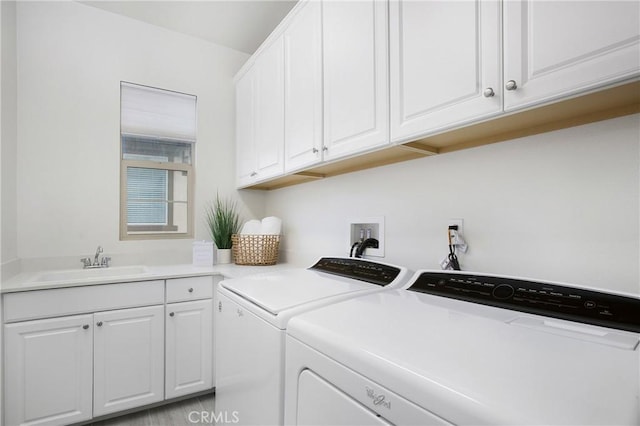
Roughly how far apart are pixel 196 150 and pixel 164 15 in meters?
1.05

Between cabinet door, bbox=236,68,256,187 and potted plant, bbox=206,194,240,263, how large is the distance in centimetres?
23

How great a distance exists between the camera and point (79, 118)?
2285 millimetres

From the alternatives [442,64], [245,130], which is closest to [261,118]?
[245,130]

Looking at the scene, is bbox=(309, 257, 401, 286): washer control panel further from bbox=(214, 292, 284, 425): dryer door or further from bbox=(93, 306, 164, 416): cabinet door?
bbox=(93, 306, 164, 416): cabinet door

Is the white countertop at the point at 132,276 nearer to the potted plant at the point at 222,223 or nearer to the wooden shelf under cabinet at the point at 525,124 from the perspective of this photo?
the potted plant at the point at 222,223

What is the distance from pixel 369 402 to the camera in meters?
0.68

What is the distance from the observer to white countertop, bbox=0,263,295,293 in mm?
1680

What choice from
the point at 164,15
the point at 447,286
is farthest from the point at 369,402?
the point at 164,15

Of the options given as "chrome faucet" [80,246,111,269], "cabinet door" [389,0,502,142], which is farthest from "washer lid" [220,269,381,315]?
"chrome faucet" [80,246,111,269]

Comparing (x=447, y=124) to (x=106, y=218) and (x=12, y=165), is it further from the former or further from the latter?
(x=12, y=165)

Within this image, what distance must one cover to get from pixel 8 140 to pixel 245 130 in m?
1.49

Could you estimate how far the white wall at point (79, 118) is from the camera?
2.13m

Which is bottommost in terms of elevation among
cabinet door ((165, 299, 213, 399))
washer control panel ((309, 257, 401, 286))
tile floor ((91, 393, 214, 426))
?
tile floor ((91, 393, 214, 426))

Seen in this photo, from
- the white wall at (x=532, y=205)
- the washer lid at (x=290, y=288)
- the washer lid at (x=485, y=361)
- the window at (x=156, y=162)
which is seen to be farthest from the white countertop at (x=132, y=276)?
the washer lid at (x=485, y=361)
